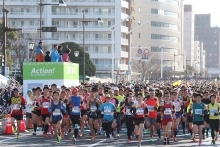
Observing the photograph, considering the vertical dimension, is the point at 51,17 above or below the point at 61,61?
above

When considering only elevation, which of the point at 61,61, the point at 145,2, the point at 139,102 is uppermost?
the point at 145,2

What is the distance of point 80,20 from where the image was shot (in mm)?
86312

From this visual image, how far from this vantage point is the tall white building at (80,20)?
8531 cm

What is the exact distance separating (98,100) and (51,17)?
66.6 metres

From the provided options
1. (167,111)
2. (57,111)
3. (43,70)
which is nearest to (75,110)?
(57,111)

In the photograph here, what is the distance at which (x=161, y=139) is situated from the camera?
20.5 meters

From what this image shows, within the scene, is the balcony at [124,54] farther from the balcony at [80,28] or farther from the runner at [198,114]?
the runner at [198,114]

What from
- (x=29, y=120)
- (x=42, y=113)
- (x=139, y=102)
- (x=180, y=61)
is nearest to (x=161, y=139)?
(x=139, y=102)

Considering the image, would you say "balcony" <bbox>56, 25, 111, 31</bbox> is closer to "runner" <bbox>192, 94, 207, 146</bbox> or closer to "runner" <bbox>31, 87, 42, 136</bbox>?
"runner" <bbox>31, 87, 42, 136</bbox>

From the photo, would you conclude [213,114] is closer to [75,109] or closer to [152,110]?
[152,110]

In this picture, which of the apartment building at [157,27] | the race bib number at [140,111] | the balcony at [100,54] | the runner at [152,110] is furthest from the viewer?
the apartment building at [157,27]

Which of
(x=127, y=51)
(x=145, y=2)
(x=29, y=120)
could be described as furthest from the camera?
(x=145, y=2)

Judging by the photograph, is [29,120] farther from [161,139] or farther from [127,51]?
[127,51]

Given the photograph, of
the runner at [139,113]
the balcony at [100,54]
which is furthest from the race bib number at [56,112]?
the balcony at [100,54]
